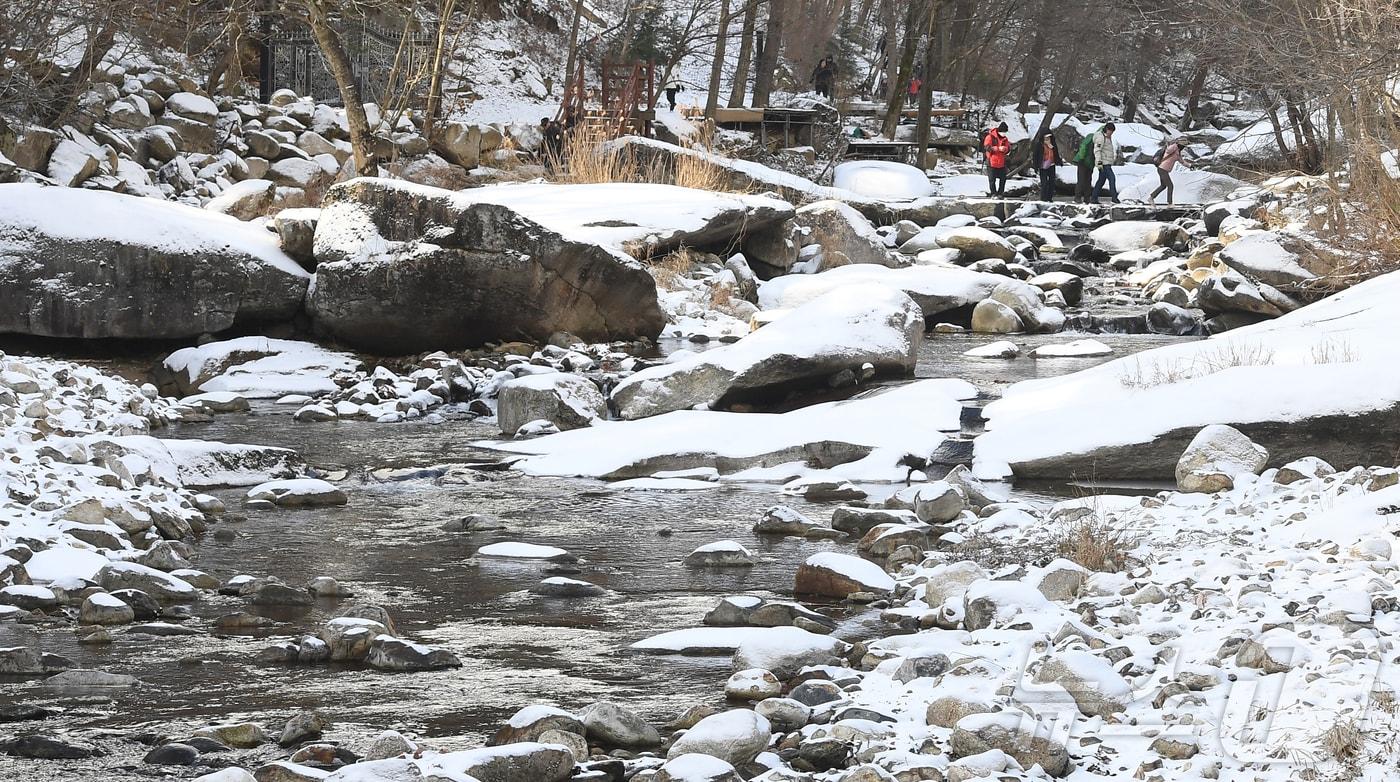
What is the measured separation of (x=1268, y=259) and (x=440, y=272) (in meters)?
8.66

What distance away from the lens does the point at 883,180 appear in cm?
2473

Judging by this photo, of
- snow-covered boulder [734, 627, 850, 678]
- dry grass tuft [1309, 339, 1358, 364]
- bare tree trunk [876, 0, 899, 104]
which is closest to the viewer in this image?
snow-covered boulder [734, 627, 850, 678]

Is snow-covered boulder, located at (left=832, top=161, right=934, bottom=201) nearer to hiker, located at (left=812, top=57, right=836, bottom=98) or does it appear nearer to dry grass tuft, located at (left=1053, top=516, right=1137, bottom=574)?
hiker, located at (left=812, top=57, right=836, bottom=98)

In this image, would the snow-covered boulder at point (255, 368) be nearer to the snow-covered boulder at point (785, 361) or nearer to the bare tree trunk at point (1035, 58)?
the snow-covered boulder at point (785, 361)

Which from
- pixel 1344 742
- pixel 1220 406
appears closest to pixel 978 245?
pixel 1220 406

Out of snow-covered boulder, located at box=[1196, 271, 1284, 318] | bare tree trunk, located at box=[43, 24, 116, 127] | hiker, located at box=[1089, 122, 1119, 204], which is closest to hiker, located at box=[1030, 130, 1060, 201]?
hiker, located at box=[1089, 122, 1119, 204]

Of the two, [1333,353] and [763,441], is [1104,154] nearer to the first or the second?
[1333,353]

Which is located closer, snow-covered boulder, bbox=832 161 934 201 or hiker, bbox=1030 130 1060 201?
snow-covered boulder, bbox=832 161 934 201

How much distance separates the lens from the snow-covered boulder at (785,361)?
32.6 ft

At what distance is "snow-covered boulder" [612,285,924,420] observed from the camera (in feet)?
32.6

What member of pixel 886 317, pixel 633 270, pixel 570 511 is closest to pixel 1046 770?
pixel 570 511

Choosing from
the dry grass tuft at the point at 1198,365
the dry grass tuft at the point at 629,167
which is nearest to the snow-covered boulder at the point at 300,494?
A: the dry grass tuft at the point at 1198,365

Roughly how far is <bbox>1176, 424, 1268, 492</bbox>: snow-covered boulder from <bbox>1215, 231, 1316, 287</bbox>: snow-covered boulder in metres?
7.99

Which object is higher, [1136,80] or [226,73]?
[1136,80]
